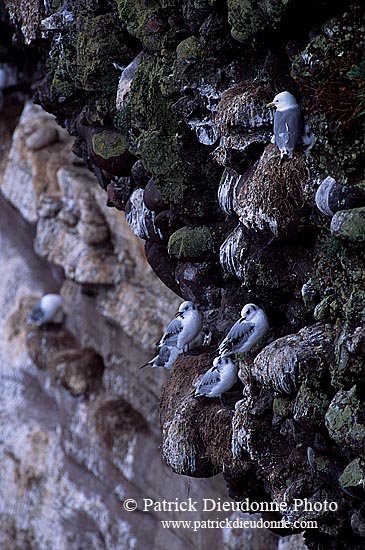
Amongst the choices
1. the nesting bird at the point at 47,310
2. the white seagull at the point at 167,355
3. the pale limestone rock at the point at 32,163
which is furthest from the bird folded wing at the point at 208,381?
the pale limestone rock at the point at 32,163

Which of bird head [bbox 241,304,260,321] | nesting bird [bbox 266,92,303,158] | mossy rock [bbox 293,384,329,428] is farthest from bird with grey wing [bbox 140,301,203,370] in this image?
nesting bird [bbox 266,92,303,158]

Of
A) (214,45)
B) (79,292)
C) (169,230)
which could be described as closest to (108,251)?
(79,292)

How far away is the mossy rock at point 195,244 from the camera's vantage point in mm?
5945

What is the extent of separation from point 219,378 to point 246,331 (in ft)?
1.99

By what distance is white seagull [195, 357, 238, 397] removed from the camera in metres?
5.62

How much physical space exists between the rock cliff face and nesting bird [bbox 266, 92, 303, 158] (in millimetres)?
62

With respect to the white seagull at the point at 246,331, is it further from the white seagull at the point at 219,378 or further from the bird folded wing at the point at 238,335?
the white seagull at the point at 219,378

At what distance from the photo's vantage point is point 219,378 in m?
Result: 5.64

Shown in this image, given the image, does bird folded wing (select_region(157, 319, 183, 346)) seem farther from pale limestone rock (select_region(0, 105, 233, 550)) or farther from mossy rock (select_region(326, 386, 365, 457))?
pale limestone rock (select_region(0, 105, 233, 550))

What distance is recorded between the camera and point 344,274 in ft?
14.1

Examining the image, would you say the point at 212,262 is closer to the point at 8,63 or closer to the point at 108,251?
the point at 108,251

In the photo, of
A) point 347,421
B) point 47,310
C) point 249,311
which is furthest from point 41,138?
point 347,421

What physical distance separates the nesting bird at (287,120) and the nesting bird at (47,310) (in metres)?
8.14

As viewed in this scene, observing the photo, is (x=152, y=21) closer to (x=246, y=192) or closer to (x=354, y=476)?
(x=246, y=192)
